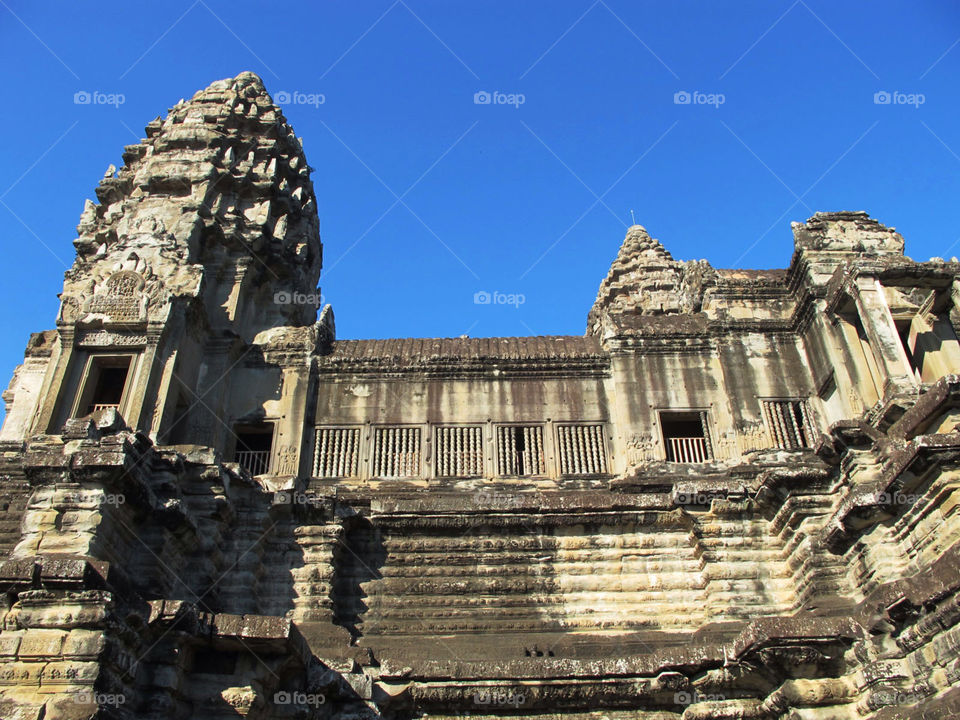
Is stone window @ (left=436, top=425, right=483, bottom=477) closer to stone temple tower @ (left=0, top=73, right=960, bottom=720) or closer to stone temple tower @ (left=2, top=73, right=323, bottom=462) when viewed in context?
stone temple tower @ (left=0, top=73, right=960, bottom=720)

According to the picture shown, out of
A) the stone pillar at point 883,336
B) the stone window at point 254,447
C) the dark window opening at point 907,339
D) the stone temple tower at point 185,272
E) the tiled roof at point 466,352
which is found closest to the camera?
the stone pillar at point 883,336

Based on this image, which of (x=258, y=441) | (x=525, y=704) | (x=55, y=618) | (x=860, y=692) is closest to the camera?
(x=55, y=618)

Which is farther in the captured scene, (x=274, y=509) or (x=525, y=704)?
(x=274, y=509)

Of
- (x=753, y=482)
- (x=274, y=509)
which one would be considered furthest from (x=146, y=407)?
(x=753, y=482)

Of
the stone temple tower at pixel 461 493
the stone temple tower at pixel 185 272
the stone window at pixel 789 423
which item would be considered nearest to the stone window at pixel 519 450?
the stone temple tower at pixel 461 493

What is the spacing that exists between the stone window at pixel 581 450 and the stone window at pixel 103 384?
26.2 ft

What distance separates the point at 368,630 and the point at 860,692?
6.82 meters

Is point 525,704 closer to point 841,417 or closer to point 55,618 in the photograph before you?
point 55,618

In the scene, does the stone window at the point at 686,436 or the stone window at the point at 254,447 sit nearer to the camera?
the stone window at the point at 686,436

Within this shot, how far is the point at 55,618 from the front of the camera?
8.57 m

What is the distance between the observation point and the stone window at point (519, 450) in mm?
15055

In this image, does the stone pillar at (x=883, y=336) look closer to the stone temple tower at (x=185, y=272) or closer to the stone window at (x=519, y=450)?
the stone window at (x=519, y=450)

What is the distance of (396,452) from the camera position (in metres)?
15.2

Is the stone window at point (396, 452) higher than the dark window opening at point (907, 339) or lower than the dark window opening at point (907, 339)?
lower
